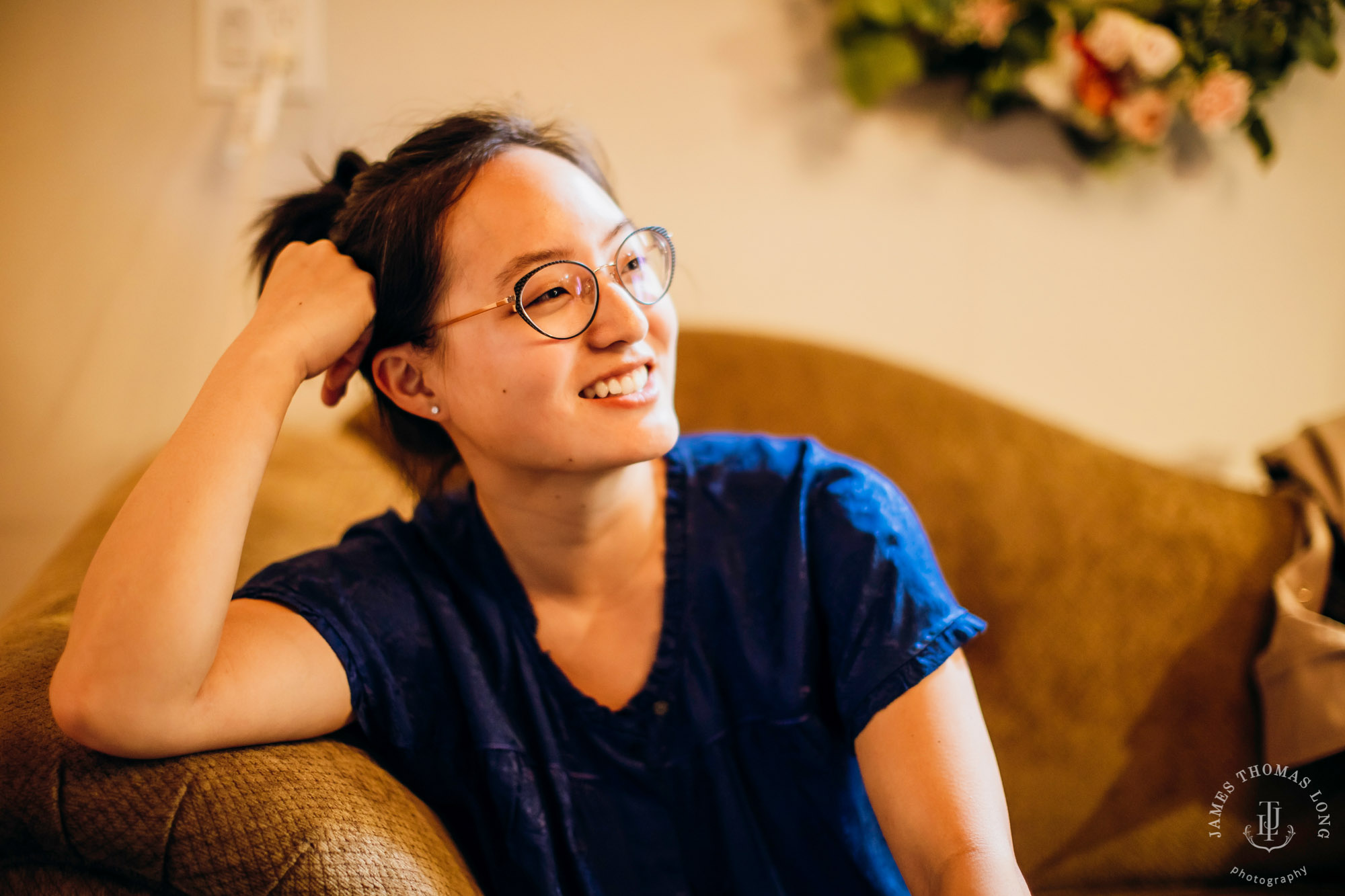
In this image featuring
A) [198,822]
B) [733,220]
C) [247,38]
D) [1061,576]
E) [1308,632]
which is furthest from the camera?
[733,220]

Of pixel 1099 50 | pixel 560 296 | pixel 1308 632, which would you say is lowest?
pixel 1308 632

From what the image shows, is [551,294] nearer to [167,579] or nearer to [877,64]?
[167,579]

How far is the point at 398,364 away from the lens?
3.28 ft

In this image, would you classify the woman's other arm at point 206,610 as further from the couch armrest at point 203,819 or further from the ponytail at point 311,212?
the ponytail at point 311,212

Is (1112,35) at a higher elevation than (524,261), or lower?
higher

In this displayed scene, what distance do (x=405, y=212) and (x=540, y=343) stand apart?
0.22 metres

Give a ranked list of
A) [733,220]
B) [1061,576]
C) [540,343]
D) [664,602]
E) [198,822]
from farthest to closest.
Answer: [733,220] → [1061,576] → [664,602] → [540,343] → [198,822]

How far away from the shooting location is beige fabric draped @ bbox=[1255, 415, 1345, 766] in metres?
1.14

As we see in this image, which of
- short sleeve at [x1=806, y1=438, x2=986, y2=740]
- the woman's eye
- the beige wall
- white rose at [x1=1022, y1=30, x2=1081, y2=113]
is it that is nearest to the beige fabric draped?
the beige wall

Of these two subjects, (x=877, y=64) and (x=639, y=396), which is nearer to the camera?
(x=639, y=396)

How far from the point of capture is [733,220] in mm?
1627

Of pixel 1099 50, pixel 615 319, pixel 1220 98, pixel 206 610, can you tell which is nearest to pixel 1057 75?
pixel 1099 50

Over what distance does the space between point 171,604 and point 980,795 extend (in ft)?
2.41

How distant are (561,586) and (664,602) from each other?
13 centimetres
